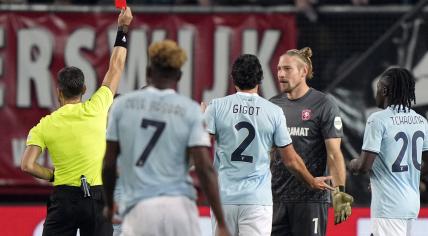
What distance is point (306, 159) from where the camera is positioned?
8.84 metres

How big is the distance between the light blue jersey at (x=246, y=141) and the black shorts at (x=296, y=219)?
0.79 metres

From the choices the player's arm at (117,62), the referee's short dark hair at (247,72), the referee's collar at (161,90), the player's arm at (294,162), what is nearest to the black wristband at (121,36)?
the player's arm at (117,62)

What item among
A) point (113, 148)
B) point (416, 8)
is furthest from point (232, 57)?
point (113, 148)

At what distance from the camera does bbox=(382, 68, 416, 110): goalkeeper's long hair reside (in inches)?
333

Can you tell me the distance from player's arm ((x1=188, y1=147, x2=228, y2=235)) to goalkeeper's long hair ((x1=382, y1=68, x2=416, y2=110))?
2665 mm

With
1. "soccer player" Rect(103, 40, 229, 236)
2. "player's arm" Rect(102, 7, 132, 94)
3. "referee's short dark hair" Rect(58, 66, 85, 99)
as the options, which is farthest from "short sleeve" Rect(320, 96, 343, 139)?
"soccer player" Rect(103, 40, 229, 236)

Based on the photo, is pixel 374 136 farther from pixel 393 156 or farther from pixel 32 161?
pixel 32 161

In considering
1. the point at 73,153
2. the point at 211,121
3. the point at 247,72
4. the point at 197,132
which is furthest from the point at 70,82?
the point at 197,132

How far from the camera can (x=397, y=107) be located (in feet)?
27.8

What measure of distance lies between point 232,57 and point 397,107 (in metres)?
5.71

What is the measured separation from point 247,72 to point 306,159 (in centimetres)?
123

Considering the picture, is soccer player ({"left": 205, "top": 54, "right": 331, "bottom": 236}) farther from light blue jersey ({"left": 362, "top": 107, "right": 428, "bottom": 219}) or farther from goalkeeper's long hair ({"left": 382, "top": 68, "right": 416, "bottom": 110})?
goalkeeper's long hair ({"left": 382, "top": 68, "right": 416, "bottom": 110})

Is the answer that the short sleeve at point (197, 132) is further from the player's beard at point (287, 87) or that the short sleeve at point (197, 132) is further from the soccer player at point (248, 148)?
the player's beard at point (287, 87)

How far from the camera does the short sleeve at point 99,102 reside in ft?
27.9
